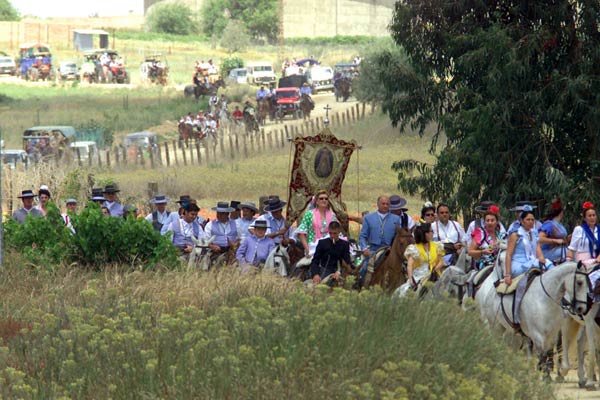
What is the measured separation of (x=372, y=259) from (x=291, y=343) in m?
6.91

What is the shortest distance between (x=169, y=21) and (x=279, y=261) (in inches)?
4542

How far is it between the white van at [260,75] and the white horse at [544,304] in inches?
2767

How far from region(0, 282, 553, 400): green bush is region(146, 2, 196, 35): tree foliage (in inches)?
4756

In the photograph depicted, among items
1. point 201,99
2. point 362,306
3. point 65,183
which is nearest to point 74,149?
point 65,183

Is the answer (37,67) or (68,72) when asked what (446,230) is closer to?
(68,72)

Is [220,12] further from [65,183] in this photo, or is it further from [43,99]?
[65,183]

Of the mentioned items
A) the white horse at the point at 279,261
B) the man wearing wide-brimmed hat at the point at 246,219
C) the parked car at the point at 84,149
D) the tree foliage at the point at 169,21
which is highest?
the tree foliage at the point at 169,21

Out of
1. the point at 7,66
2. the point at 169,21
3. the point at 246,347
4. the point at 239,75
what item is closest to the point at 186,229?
the point at 246,347

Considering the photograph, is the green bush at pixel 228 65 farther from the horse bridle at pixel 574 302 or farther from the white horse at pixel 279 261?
the horse bridle at pixel 574 302

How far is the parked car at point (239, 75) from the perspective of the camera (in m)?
86.9

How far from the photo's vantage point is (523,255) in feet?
52.7

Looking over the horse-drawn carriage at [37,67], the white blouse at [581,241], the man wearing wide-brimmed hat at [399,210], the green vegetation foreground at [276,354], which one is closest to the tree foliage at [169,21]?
the horse-drawn carriage at [37,67]

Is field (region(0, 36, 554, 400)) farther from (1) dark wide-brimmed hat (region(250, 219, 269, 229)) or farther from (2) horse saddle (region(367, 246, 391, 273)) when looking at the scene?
(1) dark wide-brimmed hat (region(250, 219, 269, 229))

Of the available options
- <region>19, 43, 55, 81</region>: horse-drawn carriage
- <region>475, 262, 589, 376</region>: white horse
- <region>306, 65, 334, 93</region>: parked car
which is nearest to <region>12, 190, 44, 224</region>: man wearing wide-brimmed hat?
<region>475, 262, 589, 376</region>: white horse
